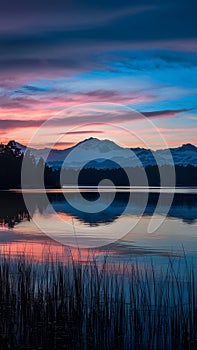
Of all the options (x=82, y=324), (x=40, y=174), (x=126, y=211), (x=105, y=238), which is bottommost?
(x=82, y=324)

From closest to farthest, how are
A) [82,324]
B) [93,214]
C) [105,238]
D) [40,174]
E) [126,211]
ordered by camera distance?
[82,324], [105,238], [93,214], [126,211], [40,174]

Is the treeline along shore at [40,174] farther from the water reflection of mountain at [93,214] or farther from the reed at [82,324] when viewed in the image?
the reed at [82,324]

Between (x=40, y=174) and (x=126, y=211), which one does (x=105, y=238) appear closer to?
(x=126, y=211)

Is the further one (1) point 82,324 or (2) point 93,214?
(2) point 93,214

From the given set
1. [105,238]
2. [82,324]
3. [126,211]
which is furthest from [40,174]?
[82,324]

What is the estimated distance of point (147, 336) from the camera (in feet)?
27.4

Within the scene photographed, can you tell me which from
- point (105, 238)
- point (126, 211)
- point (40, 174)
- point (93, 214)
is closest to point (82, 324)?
point (105, 238)

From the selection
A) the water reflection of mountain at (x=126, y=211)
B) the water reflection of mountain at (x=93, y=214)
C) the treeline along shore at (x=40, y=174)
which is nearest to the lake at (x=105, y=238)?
the water reflection of mountain at (x=93, y=214)

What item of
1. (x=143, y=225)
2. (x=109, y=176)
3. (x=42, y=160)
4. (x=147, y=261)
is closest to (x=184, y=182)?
(x=109, y=176)

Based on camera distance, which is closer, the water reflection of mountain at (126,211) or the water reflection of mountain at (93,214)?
the water reflection of mountain at (93,214)

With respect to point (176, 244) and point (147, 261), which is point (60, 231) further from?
point (147, 261)

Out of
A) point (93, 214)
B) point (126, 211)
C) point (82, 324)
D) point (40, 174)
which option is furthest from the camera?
point (40, 174)

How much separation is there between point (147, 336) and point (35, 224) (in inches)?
884

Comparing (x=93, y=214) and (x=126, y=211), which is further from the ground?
(x=126, y=211)
